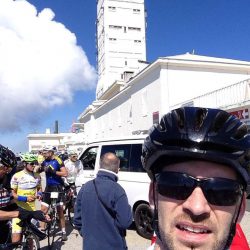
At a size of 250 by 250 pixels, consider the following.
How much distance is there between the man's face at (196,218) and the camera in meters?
1.29

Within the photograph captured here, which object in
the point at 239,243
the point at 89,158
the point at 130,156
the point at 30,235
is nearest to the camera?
the point at 239,243

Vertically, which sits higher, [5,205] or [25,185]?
[5,205]

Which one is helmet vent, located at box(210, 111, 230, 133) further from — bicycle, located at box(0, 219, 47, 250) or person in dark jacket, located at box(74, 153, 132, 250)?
bicycle, located at box(0, 219, 47, 250)

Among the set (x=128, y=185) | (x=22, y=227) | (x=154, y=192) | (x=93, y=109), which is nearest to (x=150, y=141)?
(x=154, y=192)

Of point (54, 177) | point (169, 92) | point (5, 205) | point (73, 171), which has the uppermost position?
point (169, 92)

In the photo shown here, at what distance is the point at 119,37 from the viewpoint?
88312mm

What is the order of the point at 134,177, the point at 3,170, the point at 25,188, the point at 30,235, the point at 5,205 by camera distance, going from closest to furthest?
the point at 3,170, the point at 5,205, the point at 30,235, the point at 25,188, the point at 134,177

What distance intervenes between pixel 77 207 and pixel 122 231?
1.96ft

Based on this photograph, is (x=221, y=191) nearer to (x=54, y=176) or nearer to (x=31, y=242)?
(x=31, y=242)

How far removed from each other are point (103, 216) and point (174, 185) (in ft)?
9.37

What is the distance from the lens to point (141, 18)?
92375 mm

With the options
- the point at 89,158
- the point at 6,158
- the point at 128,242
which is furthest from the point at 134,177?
the point at 6,158

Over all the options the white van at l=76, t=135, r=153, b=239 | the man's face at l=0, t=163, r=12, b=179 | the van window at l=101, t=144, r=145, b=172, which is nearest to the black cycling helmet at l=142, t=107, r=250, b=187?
the man's face at l=0, t=163, r=12, b=179

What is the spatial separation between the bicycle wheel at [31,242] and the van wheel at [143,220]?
103 inches
